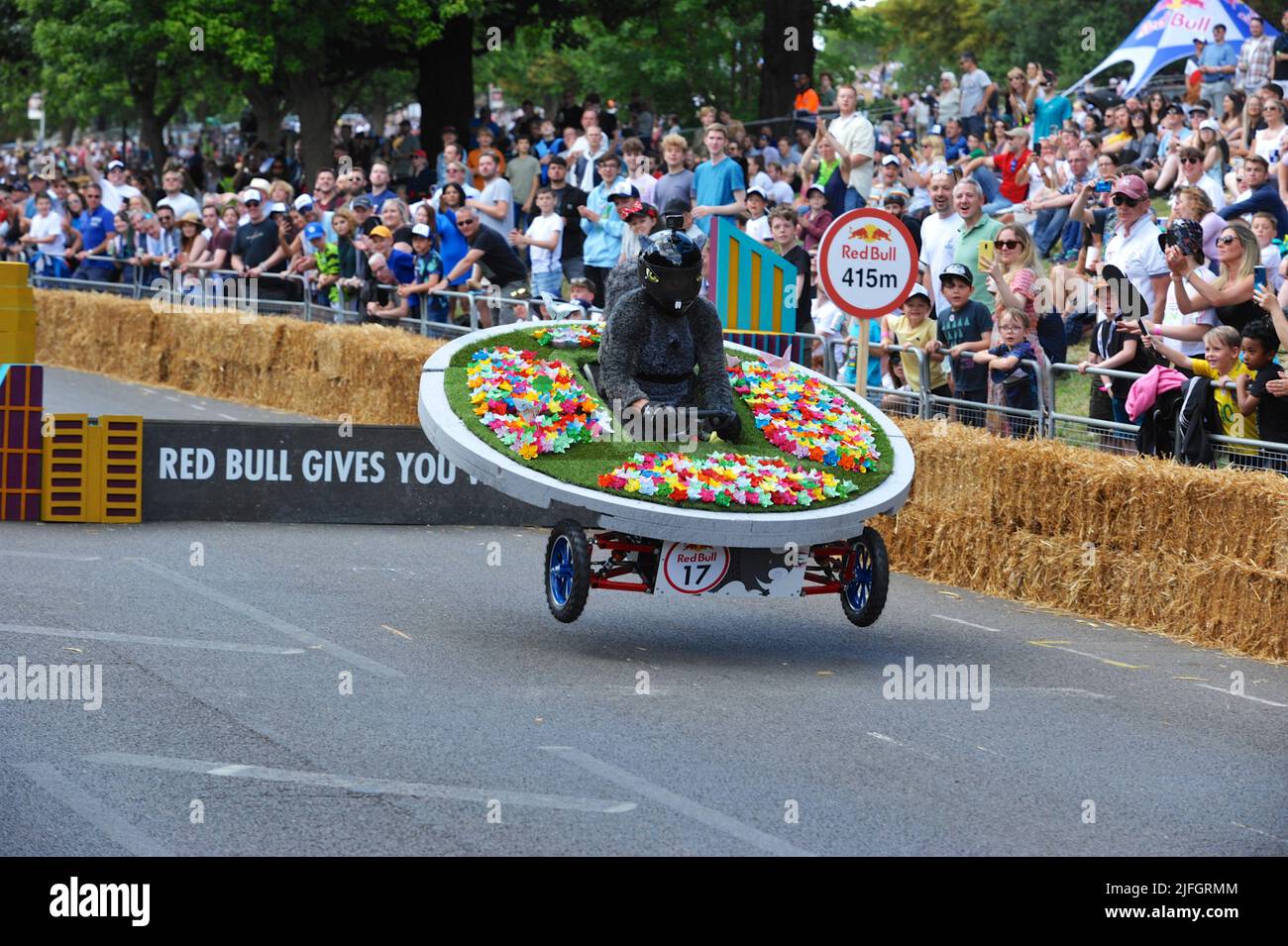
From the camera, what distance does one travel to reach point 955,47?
240 feet

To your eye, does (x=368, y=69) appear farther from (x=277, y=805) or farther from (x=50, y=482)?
(x=277, y=805)

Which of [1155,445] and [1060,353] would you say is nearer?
[1155,445]

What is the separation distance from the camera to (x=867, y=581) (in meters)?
11.5

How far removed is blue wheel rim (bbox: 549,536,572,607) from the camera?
37.0 feet

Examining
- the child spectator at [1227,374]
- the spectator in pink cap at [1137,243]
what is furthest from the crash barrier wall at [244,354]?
the child spectator at [1227,374]

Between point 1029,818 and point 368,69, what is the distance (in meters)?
36.4

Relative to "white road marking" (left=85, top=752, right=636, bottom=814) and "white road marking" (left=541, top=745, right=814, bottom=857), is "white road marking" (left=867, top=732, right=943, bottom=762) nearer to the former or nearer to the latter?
"white road marking" (left=541, top=745, right=814, bottom=857)

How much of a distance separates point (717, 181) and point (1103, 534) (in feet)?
31.4

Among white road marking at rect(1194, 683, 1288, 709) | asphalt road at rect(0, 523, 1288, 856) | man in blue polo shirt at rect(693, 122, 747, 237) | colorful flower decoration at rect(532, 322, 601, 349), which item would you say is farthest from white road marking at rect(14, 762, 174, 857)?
man in blue polo shirt at rect(693, 122, 747, 237)

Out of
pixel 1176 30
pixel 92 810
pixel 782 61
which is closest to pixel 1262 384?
pixel 92 810

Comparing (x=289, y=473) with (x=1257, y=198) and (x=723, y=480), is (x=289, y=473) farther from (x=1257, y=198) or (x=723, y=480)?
(x=1257, y=198)

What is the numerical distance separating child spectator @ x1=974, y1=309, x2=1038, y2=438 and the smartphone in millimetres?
895

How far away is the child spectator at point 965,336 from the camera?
15.3 m

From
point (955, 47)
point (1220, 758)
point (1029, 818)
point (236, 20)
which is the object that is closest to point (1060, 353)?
point (1220, 758)
